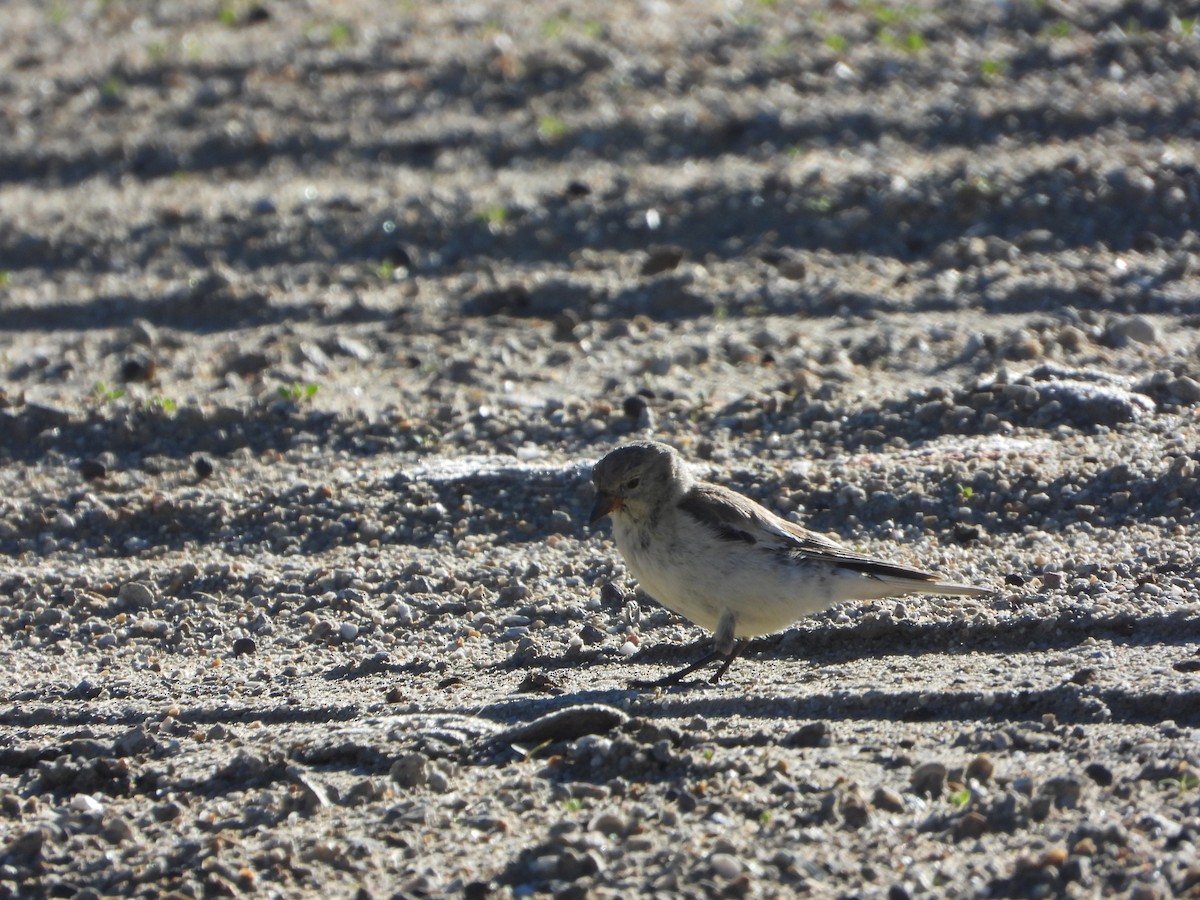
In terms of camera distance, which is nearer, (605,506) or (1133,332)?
(605,506)

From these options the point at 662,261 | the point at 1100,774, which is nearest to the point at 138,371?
the point at 662,261

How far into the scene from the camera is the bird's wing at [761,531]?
621cm

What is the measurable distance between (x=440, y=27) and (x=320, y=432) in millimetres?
7146

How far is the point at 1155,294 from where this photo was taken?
9.76m

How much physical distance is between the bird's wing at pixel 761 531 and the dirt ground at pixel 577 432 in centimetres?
39

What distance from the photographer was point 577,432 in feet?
27.8

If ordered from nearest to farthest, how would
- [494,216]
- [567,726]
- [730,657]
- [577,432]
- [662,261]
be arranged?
1. [567,726]
2. [730,657]
3. [577,432]
4. [662,261]
5. [494,216]

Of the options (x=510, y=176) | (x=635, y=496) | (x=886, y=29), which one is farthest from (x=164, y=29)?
(x=635, y=496)

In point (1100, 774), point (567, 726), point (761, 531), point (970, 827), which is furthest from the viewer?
point (761, 531)

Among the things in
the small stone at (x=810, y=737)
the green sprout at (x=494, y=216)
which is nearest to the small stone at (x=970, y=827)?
the small stone at (x=810, y=737)

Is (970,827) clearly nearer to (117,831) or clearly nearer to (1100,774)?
(1100,774)

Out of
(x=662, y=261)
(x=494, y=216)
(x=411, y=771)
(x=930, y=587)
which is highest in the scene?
(x=494, y=216)

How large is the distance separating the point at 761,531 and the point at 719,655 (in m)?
0.49

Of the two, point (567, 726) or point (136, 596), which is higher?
point (567, 726)
